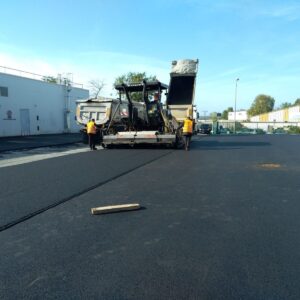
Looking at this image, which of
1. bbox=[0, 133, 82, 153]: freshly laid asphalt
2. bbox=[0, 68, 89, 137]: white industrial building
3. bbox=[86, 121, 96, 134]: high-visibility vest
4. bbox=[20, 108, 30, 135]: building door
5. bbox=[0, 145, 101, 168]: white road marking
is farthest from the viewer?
bbox=[20, 108, 30, 135]: building door

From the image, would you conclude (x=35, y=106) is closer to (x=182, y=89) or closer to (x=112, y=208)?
(x=182, y=89)

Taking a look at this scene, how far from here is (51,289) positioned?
3010 millimetres

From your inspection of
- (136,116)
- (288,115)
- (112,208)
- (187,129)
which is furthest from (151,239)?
(288,115)

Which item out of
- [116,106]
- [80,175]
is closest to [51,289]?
[80,175]

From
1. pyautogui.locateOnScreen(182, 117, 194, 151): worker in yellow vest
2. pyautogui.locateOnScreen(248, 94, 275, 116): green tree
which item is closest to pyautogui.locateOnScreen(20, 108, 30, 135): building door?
pyautogui.locateOnScreen(182, 117, 194, 151): worker in yellow vest

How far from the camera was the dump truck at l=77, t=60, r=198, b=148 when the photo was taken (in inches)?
614

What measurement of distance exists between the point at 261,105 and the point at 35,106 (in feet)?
367

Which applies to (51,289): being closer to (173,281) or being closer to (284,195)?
(173,281)

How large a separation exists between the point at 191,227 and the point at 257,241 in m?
0.89

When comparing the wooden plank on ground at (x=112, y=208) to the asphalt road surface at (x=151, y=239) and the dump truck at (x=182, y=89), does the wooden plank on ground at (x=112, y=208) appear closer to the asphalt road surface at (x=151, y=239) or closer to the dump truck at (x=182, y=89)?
the asphalt road surface at (x=151, y=239)

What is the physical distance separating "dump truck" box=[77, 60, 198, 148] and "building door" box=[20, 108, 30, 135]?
1388 centimetres

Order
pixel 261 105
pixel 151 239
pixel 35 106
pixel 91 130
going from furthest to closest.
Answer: pixel 261 105, pixel 35 106, pixel 91 130, pixel 151 239

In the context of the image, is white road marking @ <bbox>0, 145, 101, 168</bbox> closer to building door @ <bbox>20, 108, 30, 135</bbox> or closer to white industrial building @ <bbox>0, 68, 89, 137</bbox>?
white industrial building @ <bbox>0, 68, 89, 137</bbox>

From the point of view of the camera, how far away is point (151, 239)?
4184 mm
